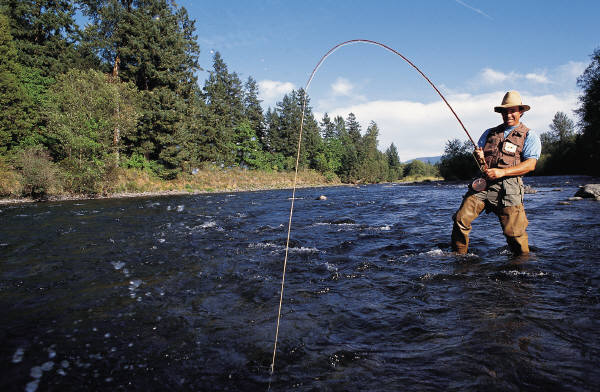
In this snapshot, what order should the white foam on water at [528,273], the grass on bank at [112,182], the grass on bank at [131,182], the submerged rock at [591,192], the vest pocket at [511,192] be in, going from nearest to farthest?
the white foam on water at [528,273]
the vest pocket at [511,192]
the submerged rock at [591,192]
the grass on bank at [112,182]
the grass on bank at [131,182]

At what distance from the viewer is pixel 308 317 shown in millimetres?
3256

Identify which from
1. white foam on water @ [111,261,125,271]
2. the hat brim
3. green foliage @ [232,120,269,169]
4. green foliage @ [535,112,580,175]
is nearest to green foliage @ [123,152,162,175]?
green foliage @ [232,120,269,169]

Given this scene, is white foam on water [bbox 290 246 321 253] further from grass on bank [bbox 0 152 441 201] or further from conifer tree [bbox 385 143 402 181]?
conifer tree [bbox 385 143 402 181]

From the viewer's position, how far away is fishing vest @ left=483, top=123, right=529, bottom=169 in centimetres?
483

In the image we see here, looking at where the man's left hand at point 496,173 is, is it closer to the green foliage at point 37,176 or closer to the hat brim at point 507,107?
the hat brim at point 507,107

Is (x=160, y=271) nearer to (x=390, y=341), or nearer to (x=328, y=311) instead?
(x=328, y=311)

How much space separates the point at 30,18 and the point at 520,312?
42260 millimetres

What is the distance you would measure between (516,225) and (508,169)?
967 millimetres

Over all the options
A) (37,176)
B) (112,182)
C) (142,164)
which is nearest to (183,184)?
(142,164)

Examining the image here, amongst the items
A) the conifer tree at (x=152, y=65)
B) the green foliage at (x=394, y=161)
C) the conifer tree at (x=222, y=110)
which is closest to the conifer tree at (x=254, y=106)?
the conifer tree at (x=222, y=110)

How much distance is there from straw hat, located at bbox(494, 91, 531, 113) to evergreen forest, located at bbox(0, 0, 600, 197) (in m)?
23.0

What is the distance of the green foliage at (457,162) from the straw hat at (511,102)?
4711 centimetres

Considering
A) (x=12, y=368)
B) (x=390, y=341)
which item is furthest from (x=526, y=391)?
(x=12, y=368)

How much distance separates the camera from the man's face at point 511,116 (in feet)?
15.8
